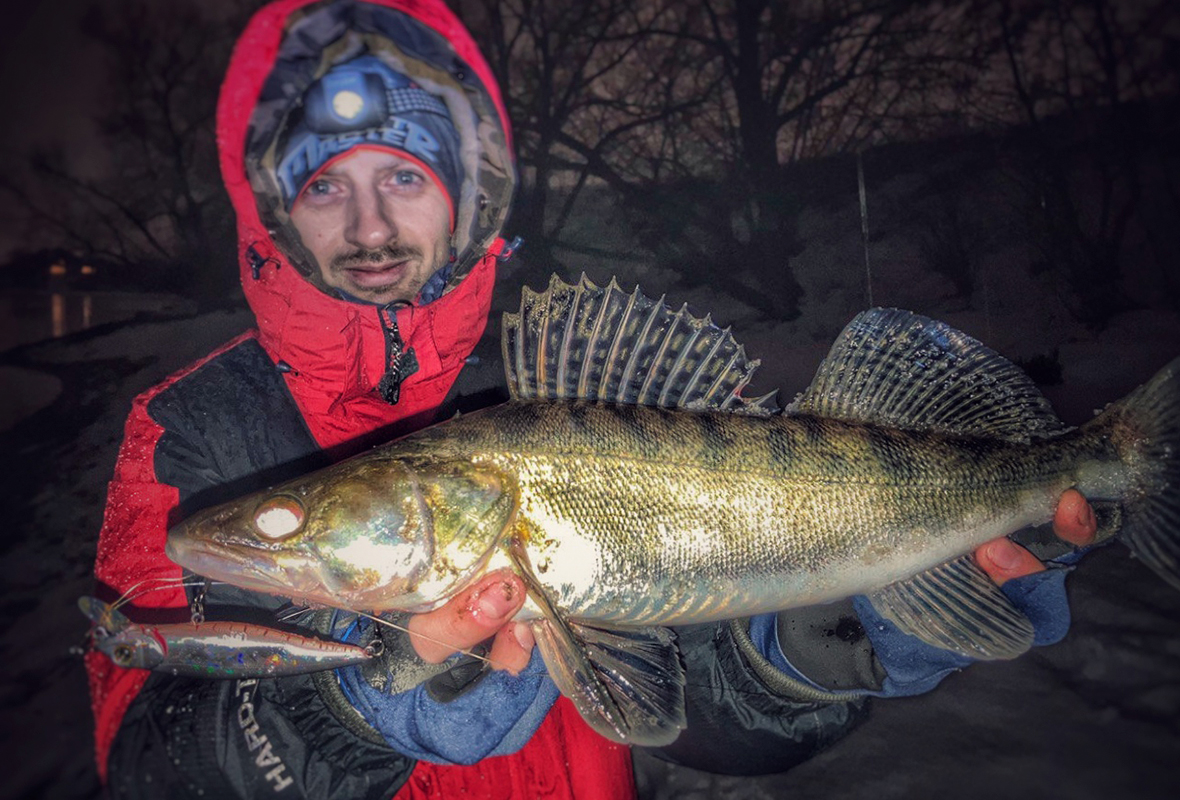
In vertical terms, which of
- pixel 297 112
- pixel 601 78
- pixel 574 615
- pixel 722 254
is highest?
pixel 601 78

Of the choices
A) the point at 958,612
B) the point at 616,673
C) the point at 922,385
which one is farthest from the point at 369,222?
the point at 958,612

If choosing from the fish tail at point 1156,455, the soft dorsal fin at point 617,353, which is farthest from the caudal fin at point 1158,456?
the soft dorsal fin at point 617,353

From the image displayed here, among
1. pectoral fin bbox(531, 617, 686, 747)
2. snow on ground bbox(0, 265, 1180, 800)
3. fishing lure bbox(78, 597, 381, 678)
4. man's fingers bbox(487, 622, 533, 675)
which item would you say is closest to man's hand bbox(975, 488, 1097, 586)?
snow on ground bbox(0, 265, 1180, 800)

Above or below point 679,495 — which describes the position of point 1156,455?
below

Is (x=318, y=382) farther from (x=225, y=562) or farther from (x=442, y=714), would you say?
(x=442, y=714)

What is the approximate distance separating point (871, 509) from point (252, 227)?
6.00 ft

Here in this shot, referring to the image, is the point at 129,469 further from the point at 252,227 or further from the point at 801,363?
the point at 801,363

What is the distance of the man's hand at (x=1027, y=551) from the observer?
1222mm

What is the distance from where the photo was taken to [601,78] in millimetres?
2453

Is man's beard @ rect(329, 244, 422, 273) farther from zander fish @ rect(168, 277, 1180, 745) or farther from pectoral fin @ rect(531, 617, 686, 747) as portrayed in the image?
pectoral fin @ rect(531, 617, 686, 747)

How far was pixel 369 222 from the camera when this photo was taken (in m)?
1.59

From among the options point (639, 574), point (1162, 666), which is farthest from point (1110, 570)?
point (639, 574)

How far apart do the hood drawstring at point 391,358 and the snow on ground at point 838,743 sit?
40.7 inches

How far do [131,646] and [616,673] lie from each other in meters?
0.94
